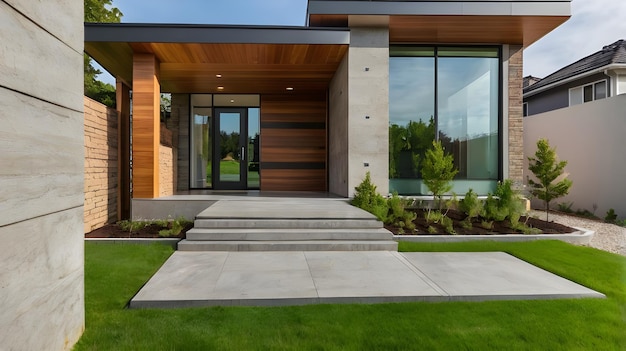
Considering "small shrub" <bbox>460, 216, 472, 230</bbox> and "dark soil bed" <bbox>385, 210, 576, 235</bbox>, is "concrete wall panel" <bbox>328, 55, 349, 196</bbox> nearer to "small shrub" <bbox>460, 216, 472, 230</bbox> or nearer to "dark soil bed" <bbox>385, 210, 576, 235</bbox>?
"dark soil bed" <bbox>385, 210, 576, 235</bbox>

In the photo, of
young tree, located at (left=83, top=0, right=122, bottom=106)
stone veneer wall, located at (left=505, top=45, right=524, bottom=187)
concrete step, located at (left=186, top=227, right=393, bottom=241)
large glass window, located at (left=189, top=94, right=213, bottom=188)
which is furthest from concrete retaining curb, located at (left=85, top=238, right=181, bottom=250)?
young tree, located at (left=83, top=0, right=122, bottom=106)

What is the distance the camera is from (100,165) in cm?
697

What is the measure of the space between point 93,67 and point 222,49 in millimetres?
14158

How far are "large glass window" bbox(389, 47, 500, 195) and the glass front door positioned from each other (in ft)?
18.1

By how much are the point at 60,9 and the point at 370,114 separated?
6.28 m

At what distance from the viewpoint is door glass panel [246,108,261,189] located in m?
11.6

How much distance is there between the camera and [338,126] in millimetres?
9078

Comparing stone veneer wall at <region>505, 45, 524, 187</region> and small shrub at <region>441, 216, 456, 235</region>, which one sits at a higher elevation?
stone veneer wall at <region>505, 45, 524, 187</region>

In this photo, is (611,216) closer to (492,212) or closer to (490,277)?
(492,212)

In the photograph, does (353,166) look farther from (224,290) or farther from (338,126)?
(224,290)

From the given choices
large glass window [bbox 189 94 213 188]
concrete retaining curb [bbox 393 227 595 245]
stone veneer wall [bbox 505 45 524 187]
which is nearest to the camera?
concrete retaining curb [bbox 393 227 595 245]

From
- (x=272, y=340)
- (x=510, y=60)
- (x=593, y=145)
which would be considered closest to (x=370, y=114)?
(x=510, y=60)

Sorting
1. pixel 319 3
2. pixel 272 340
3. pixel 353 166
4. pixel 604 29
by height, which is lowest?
pixel 272 340

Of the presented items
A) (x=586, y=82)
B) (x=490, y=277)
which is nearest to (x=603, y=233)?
(x=490, y=277)
